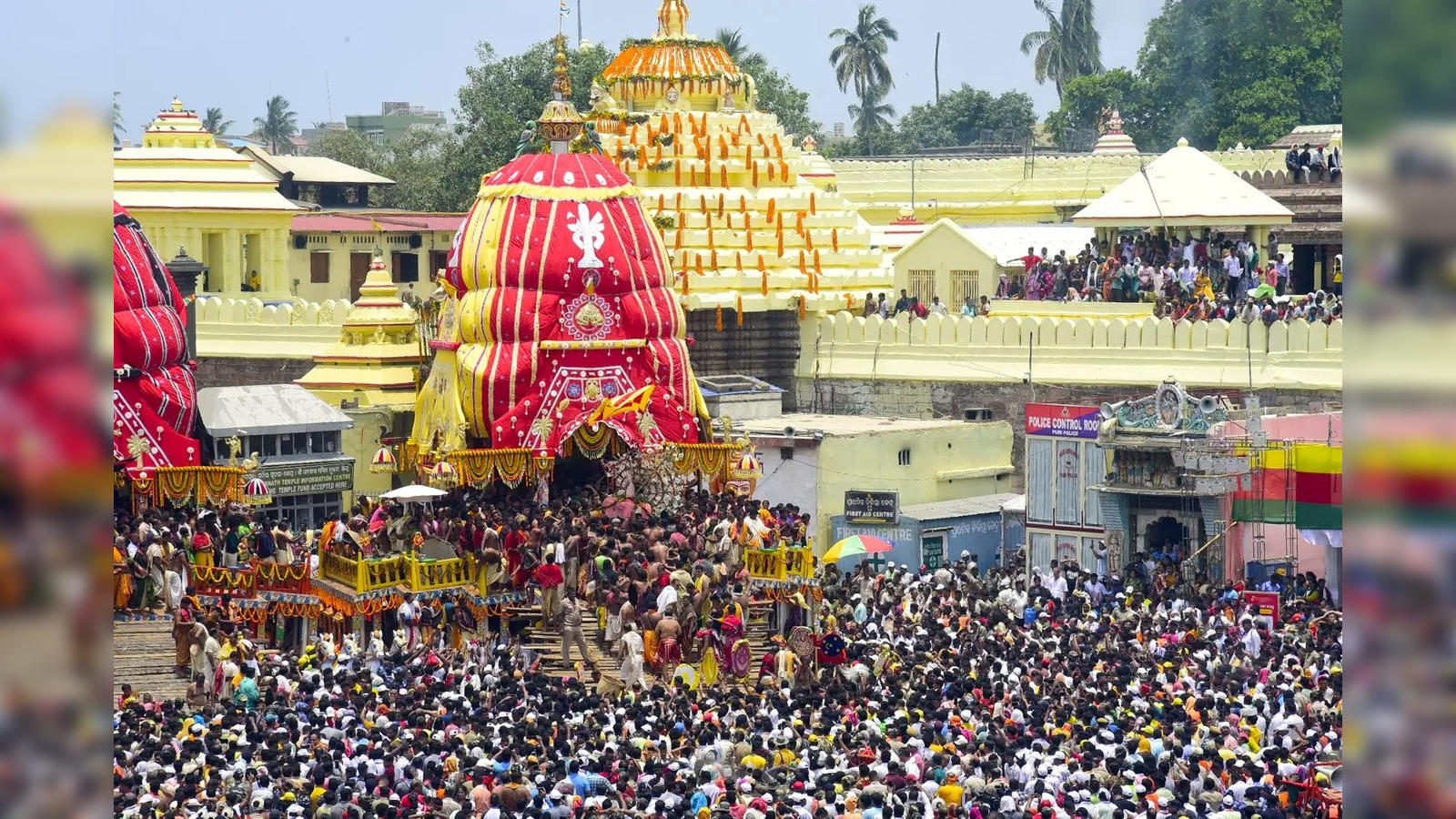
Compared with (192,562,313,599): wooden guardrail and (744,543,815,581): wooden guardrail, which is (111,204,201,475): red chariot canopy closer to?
(192,562,313,599): wooden guardrail

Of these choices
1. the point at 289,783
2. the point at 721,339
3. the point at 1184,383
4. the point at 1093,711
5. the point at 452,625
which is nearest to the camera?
the point at 289,783

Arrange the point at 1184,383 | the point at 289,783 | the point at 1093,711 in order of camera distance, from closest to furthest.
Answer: the point at 289,783
the point at 1093,711
the point at 1184,383

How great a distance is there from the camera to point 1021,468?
39.4 m

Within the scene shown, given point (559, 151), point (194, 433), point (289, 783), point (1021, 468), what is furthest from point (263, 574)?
point (1021, 468)

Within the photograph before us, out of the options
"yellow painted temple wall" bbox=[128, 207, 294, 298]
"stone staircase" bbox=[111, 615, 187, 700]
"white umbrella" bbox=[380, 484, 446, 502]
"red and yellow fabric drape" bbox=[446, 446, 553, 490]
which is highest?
"yellow painted temple wall" bbox=[128, 207, 294, 298]

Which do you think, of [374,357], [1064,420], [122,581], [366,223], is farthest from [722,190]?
[366,223]

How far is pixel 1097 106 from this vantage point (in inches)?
3211

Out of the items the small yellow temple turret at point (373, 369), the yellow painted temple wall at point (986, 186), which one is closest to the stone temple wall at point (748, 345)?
the small yellow temple turret at point (373, 369)

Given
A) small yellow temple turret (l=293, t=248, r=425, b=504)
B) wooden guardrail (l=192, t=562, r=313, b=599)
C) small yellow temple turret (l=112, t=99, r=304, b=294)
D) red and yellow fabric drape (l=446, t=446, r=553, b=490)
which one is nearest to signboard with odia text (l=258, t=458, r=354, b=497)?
small yellow temple turret (l=293, t=248, r=425, b=504)

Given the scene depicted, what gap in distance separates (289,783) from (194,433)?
603 inches

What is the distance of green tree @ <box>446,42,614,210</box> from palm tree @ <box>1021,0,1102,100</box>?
2762cm

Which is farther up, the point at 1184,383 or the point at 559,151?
the point at 559,151

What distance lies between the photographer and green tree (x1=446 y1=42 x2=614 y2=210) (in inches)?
2576
